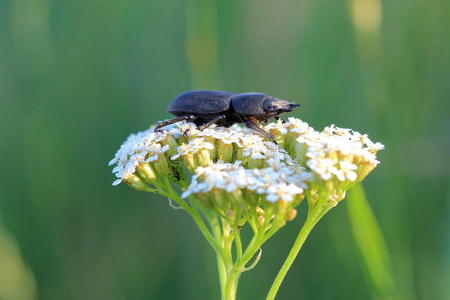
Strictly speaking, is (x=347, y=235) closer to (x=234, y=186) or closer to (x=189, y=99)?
(x=189, y=99)

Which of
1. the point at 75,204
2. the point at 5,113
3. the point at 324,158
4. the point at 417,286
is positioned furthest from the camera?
the point at 5,113

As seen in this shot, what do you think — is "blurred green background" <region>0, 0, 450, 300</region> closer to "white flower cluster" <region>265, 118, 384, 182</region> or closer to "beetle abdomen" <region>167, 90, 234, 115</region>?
"beetle abdomen" <region>167, 90, 234, 115</region>

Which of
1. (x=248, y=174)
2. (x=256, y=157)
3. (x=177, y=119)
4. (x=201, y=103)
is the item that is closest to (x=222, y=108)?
(x=201, y=103)

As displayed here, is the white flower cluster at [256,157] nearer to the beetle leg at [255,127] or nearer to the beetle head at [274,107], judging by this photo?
the beetle leg at [255,127]

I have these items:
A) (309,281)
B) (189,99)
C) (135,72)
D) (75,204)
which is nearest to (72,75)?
(135,72)

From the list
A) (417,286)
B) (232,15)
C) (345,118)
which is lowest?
A: (417,286)

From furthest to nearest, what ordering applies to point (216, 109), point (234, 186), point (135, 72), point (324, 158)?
point (135, 72), point (216, 109), point (324, 158), point (234, 186)

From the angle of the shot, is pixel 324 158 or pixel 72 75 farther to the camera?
pixel 72 75

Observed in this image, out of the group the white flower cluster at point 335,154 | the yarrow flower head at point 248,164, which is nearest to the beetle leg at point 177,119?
the yarrow flower head at point 248,164
